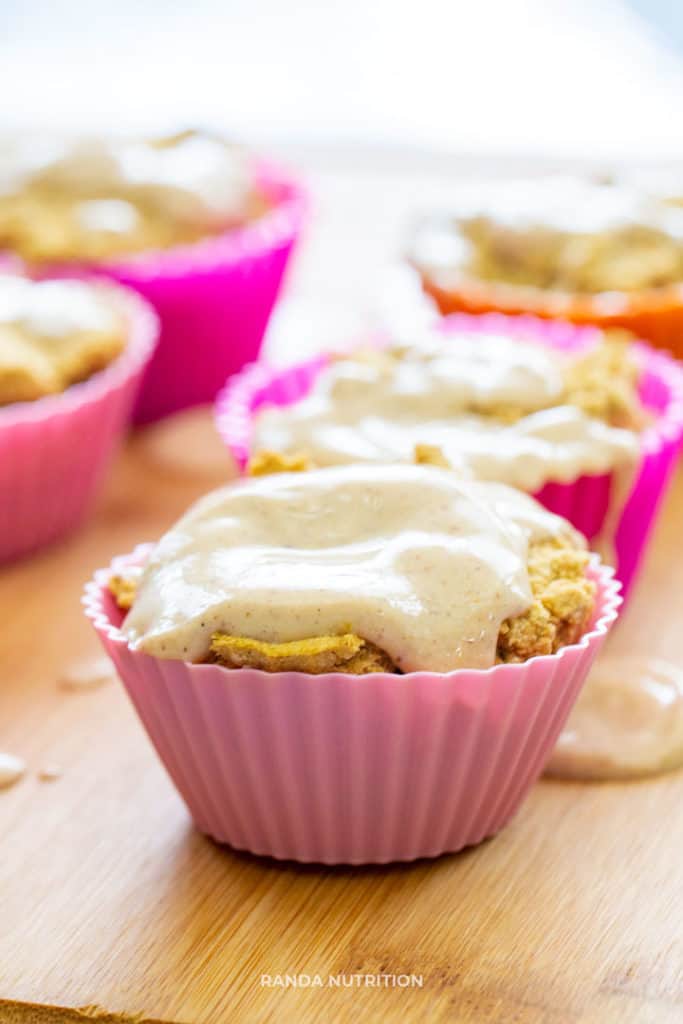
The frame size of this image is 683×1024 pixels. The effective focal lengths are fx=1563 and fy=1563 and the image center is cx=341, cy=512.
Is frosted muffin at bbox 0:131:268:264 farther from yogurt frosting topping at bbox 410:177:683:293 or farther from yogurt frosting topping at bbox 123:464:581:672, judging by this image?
yogurt frosting topping at bbox 123:464:581:672

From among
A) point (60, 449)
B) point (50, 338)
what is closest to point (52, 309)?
point (50, 338)

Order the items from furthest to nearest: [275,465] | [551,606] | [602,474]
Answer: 1. [602,474]
2. [275,465]
3. [551,606]

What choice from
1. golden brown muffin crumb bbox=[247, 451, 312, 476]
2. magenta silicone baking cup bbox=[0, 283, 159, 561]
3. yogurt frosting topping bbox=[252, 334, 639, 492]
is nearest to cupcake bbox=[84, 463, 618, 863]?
golden brown muffin crumb bbox=[247, 451, 312, 476]

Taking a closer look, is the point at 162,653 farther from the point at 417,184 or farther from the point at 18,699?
the point at 417,184

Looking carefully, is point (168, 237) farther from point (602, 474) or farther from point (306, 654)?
point (306, 654)

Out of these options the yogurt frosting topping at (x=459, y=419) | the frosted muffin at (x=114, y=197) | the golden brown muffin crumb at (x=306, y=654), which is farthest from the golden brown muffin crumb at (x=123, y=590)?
the frosted muffin at (x=114, y=197)
